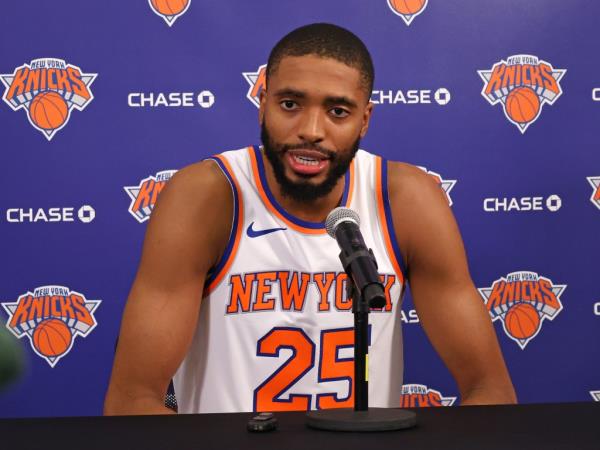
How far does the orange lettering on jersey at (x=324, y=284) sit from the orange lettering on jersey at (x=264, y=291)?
0.07 metres

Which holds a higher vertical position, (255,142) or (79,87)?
(79,87)

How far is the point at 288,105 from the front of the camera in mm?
1496

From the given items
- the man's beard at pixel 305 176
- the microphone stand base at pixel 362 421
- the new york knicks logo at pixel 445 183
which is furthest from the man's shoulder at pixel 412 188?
the microphone stand base at pixel 362 421

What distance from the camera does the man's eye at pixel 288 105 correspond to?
1494 mm

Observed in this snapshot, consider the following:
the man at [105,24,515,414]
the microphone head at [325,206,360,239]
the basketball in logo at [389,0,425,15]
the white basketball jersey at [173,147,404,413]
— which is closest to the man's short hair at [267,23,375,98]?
the man at [105,24,515,414]

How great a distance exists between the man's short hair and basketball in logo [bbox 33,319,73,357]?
97cm

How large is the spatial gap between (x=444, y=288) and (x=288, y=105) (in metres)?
0.42

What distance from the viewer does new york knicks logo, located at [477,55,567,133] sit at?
7.25 feet

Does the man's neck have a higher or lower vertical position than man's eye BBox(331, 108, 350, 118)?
lower

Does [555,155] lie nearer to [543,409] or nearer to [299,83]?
[299,83]

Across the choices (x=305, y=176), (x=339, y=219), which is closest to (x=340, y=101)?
(x=305, y=176)

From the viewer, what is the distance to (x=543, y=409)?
98 cm

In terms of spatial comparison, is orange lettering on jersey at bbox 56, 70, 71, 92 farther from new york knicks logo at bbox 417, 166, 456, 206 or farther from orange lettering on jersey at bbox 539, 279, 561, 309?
orange lettering on jersey at bbox 539, 279, 561, 309

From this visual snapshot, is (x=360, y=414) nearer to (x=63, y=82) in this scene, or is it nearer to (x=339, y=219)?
(x=339, y=219)
